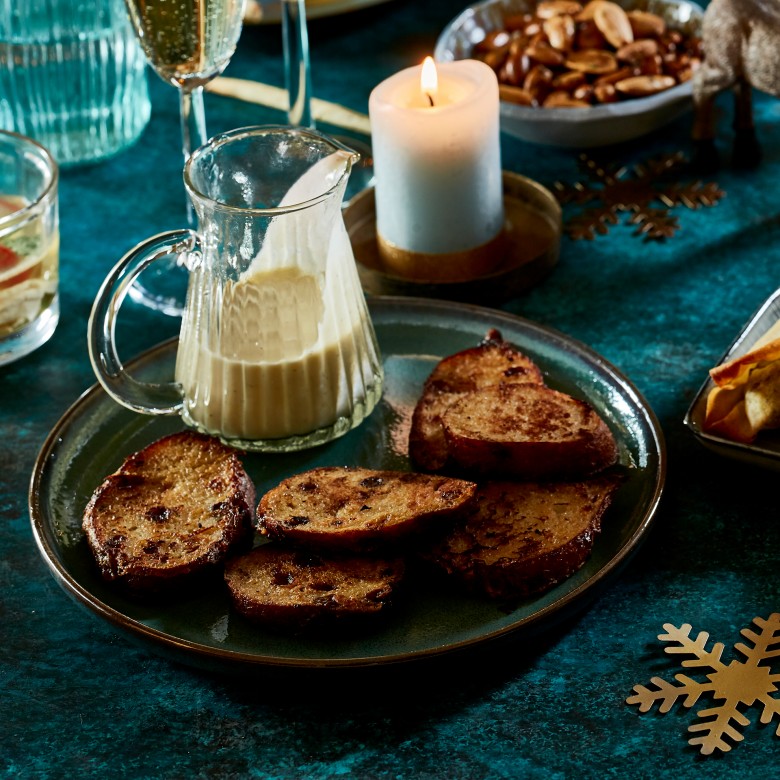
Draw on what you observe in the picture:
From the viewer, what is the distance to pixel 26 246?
50.8 inches

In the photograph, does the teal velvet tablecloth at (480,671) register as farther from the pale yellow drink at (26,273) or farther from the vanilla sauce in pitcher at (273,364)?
the vanilla sauce in pitcher at (273,364)

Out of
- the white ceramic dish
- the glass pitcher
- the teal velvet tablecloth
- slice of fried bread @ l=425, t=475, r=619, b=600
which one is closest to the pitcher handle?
the glass pitcher

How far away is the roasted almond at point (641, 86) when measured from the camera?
156cm

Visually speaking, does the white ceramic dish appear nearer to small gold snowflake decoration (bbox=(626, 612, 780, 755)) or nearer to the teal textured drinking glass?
small gold snowflake decoration (bbox=(626, 612, 780, 755))

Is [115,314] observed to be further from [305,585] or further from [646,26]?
[646,26]

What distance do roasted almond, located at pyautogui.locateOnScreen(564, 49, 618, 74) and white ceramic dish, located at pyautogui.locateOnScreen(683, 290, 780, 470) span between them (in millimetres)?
580

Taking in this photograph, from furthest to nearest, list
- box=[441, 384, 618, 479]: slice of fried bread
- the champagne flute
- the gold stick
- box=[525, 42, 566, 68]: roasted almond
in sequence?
the gold stick
box=[525, 42, 566, 68]: roasted almond
the champagne flute
box=[441, 384, 618, 479]: slice of fried bread

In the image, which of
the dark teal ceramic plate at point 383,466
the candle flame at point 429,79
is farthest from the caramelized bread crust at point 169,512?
the candle flame at point 429,79

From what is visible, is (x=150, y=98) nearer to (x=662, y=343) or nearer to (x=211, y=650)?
(x=662, y=343)

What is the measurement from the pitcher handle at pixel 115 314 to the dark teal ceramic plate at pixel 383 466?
1.9 inches

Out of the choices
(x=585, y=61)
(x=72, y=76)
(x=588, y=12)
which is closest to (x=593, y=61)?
(x=585, y=61)

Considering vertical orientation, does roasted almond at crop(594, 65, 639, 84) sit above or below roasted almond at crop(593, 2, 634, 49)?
below

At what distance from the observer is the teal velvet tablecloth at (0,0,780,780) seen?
33.4 inches

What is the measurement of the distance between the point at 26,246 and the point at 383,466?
18.8 inches
